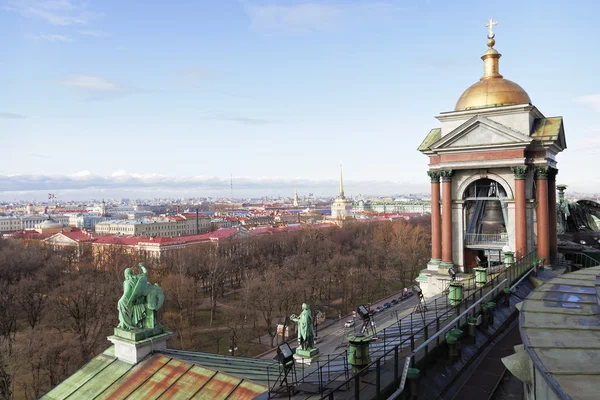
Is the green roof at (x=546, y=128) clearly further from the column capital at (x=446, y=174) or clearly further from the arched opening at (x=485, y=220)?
the column capital at (x=446, y=174)

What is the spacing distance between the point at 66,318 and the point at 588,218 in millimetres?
53986

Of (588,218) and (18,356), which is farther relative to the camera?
(588,218)

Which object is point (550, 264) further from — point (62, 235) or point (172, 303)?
point (62, 235)

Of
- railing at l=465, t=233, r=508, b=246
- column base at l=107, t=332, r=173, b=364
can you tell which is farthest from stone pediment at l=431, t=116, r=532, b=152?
column base at l=107, t=332, r=173, b=364

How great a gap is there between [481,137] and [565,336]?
22.7 meters

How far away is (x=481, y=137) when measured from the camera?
28.3 meters

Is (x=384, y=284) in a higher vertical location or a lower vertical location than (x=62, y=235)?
lower

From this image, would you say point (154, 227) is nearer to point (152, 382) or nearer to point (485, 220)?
point (485, 220)

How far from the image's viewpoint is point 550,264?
1133 inches

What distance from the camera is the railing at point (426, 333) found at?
367 inches

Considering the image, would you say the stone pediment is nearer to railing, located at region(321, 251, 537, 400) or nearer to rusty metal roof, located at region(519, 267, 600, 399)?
railing, located at region(321, 251, 537, 400)

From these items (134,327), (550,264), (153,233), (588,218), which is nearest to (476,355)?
(134,327)

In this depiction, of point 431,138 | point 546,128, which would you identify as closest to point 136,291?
point 431,138

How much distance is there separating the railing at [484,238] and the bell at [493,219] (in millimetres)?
702
